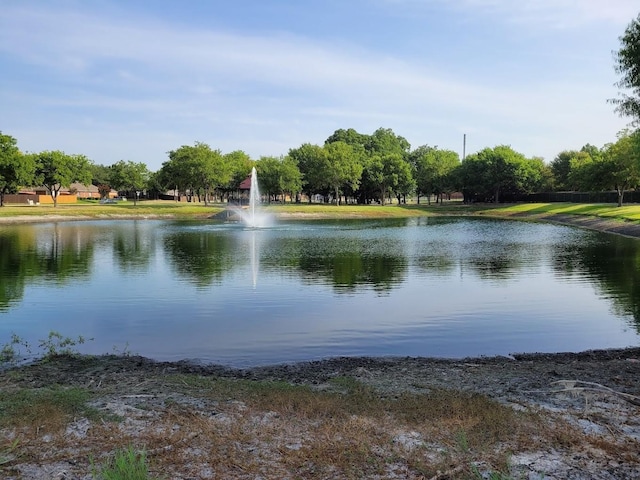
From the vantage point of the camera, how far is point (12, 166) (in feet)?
227

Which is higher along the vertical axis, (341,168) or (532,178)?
(341,168)

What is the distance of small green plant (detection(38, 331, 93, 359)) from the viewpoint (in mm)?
11675

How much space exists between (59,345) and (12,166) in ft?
216

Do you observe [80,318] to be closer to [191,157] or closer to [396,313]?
[396,313]

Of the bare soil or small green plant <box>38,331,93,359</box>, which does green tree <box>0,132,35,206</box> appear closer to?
small green plant <box>38,331,93,359</box>

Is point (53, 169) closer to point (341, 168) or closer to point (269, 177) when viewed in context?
point (269, 177)

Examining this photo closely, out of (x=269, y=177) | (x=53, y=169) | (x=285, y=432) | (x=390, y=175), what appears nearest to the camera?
(x=285, y=432)

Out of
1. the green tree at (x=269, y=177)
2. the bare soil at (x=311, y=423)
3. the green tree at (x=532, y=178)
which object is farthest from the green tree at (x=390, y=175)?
the bare soil at (x=311, y=423)

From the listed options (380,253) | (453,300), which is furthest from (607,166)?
(453,300)

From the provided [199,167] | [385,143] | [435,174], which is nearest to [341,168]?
[435,174]

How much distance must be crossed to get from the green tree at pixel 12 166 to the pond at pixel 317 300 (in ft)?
127

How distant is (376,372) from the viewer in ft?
33.3

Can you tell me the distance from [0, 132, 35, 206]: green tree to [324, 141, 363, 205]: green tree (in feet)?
156

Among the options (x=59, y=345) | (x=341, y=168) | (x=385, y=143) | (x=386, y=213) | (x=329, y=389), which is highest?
(x=385, y=143)
